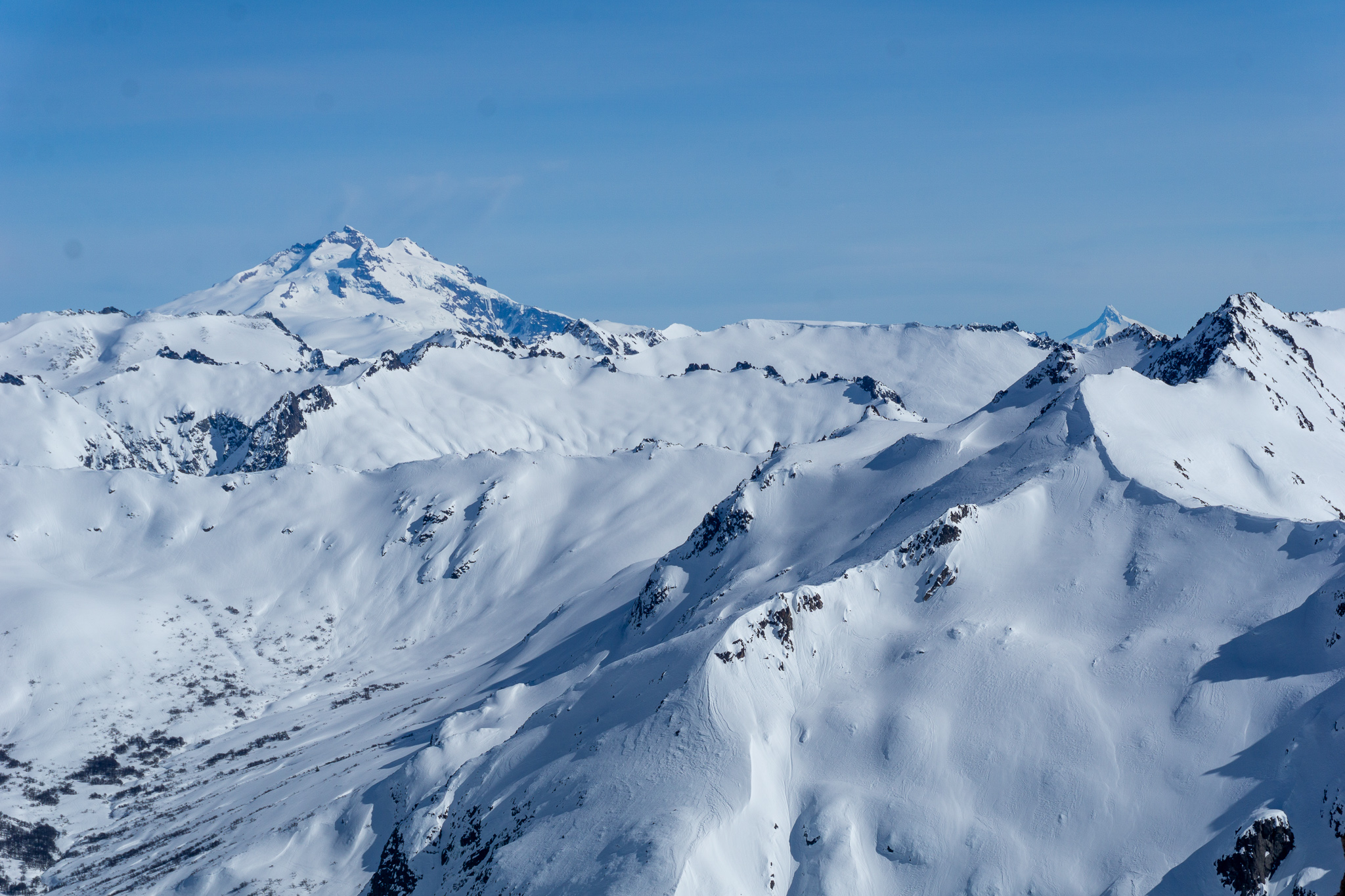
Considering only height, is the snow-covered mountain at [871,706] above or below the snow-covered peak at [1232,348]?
below

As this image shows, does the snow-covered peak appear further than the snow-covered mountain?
Yes

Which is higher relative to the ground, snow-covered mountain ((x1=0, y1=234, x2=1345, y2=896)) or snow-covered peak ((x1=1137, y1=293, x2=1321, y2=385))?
snow-covered peak ((x1=1137, y1=293, x2=1321, y2=385))

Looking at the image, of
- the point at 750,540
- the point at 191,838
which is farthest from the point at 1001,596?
the point at 191,838

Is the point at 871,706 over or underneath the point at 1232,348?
underneath

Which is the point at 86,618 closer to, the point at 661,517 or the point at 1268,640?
the point at 661,517

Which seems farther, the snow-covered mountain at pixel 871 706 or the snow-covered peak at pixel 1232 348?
the snow-covered peak at pixel 1232 348

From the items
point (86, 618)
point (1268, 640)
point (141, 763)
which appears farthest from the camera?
point (86, 618)

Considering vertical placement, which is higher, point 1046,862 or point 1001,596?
point 1001,596

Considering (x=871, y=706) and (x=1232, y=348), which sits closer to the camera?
(x=871, y=706)

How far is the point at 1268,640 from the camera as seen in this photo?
214 feet

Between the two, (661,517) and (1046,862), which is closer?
(1046,862)

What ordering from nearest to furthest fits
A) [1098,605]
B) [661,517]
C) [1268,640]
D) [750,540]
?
1. [1268,640]
2. [1098,605]
3. [750,540]
4. [661,517]

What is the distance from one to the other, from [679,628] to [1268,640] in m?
48.2

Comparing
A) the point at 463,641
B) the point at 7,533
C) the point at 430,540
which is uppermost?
the point at 7,533
